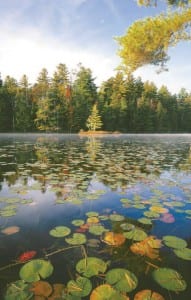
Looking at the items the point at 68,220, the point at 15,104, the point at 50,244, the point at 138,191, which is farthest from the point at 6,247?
the point at 15,104

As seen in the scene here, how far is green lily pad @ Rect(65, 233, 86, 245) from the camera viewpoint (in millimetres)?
2451

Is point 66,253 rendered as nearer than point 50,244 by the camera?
Yes

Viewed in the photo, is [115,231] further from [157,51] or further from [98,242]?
[157,51]

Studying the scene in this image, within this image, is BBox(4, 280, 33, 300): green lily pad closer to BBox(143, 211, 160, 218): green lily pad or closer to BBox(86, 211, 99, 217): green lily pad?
BBox(86, 211, 99, 217): green lily pad

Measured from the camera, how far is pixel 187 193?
4.57 meters

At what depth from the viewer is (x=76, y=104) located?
157 ft

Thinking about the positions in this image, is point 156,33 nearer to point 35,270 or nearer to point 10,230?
point 10,230

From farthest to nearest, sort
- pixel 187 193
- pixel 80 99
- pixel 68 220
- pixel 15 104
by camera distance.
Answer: pixel 80 99 < pixel 15 104 < pixel 187 193 < pixel 68 220

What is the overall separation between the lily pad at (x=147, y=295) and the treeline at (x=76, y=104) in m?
40.9

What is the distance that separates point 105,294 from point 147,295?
30 cm

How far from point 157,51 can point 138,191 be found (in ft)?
21.8

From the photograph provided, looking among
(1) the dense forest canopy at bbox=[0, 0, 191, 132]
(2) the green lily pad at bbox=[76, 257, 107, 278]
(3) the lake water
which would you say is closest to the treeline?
(1) the dense forest canopy at bbox=[0, 0, 191, 132]

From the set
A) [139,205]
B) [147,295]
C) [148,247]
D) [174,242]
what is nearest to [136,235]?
[148,247]

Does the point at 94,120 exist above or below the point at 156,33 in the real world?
below
